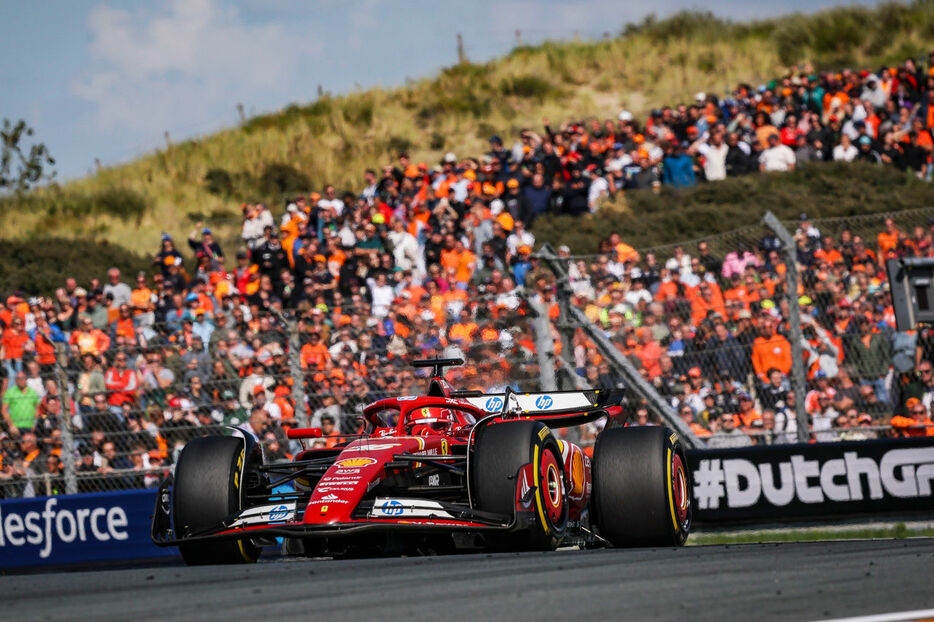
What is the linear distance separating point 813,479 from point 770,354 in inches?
48.7

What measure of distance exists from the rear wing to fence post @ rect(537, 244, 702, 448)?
6.92ft

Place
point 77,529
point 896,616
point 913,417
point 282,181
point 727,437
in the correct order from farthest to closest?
point 282,181, point 77,529, point 727,437, point 913,417, point 896,616

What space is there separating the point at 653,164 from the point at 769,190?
2.10 metres

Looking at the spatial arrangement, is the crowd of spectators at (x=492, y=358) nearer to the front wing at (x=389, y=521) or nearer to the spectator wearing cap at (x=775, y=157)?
the front wing at (x=389, y=521)

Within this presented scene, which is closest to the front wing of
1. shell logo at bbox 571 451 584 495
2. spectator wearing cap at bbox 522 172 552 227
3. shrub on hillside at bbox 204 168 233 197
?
shell logo at bbox 571 451 584 495

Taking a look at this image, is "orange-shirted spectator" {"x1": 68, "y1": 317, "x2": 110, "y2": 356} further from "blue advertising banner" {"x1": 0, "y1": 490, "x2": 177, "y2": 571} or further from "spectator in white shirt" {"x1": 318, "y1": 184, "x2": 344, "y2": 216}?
"spectator in white shirt" {"x1": 318, "y1": 184, "x2": 344, "y2": 216}

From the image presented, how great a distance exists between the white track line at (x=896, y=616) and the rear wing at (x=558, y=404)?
4515mm

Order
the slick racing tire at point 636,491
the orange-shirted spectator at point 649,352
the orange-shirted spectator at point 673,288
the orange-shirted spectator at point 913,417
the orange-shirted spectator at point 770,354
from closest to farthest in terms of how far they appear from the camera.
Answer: the slick racing tire at point 636,491, the orange-shirted spectator at point 913,417, the orange-shirted spectator at point 770,354, the orange-shirted spectator at point 649,352, the orange-shirted spectator at point 673,288

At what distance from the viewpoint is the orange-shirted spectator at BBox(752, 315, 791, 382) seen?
1108 centimetres

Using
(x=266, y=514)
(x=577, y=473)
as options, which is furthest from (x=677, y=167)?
(x=266, y=514)

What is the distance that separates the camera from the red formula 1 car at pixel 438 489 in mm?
7502

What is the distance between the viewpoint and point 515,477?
749 centimetres

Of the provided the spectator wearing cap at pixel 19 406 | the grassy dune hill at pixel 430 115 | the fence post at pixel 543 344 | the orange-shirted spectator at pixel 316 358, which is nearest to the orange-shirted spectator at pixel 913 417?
the fence post at pixel 543 344

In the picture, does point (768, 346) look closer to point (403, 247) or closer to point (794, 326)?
point (794, 326)
